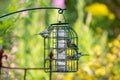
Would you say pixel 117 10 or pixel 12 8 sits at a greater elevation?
pixel 117 10

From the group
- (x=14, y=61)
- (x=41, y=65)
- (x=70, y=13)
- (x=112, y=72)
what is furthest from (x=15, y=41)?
(x=70, y=13)

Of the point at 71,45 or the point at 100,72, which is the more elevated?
the point at 100,72

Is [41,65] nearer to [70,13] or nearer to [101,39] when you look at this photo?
[101,39]

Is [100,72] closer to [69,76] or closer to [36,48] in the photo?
[69,76]

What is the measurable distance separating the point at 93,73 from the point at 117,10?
17.8 feet

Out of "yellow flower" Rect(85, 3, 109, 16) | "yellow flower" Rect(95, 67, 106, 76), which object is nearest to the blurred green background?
"yellow flower" Rect(95, 67, 106, 76)

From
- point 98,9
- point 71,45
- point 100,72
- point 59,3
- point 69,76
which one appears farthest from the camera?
point 98,9

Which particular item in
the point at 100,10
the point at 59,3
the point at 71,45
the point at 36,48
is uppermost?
the point at 100,10

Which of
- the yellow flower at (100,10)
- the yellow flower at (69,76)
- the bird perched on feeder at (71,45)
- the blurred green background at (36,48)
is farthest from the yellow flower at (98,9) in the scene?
the bird perched on feeder at (71,45)

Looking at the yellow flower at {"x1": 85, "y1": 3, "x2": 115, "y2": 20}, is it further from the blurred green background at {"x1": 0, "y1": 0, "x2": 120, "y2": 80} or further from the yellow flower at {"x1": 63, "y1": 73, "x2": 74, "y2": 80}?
the yellow flower at {"x1": 63, "y1": 73, "x2": 74, "y2": 80}

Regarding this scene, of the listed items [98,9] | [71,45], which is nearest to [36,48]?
[71,45]

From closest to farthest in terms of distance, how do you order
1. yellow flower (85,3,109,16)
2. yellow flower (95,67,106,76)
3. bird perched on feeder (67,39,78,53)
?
bird perched on feeder (67,39,78,53)
yellow flower (95,67,106,76)
yellow flower (85,3,109,16)

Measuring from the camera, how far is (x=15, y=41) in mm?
A: 6191

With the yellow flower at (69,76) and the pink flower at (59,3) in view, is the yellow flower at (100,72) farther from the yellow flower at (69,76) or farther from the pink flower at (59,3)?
the pink flower at (59,3)
